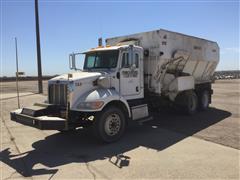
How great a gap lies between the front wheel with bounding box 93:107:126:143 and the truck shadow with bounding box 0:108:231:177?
231 mm

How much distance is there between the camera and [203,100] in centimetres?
1280

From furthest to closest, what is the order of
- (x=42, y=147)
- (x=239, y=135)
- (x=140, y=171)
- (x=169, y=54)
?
(x=169, y=54) → (x=239, y=135) → (x=42, y=147) → (x=140, y=171)

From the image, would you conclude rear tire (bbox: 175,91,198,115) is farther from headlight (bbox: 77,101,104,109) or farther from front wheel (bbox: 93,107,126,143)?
headlight (bbox: 77,101,104,109)

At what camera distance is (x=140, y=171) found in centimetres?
514

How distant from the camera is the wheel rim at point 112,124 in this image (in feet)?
23.8

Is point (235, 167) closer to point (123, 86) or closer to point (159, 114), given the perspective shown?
point (123, 86)

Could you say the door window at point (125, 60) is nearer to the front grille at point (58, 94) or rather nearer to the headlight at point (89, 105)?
the headlight at point (89, 105)

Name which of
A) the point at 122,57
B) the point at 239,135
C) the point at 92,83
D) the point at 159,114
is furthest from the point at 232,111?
the point at 92,83

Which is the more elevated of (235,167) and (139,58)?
(139,58)

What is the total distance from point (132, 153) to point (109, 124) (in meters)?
1.29

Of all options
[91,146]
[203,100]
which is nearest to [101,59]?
[91,146]

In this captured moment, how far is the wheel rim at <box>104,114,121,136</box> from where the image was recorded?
7.27 meters

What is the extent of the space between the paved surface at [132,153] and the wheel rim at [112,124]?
1.21 feet

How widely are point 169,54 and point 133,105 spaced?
2528 millimetres
